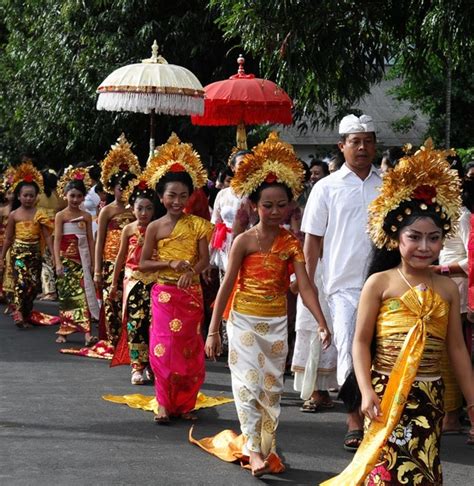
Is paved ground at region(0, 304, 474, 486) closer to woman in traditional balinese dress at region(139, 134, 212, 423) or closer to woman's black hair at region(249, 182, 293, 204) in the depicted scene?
woman in traditional balinese dress at region(139, 134, 212, 423)

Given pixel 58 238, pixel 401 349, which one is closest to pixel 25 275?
pixel 58 238

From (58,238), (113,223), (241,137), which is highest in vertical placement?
(241,137)

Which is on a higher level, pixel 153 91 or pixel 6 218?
pixel 153 91

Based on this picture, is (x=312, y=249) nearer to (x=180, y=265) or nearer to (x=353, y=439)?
(x=180, y=265)

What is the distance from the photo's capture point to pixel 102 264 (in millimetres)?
11461

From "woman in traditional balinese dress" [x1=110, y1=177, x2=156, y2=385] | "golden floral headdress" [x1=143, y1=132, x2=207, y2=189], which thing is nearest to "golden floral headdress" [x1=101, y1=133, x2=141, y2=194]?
"woman in traditional balinese dress" [x1=110, y1=177, x2=156, y2=385]

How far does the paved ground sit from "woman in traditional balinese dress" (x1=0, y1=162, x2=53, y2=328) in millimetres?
3692

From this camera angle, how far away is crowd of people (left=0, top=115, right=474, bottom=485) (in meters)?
5.33

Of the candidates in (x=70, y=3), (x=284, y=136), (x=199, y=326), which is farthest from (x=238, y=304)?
(x=284, y=136)

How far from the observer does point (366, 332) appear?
5387 mm

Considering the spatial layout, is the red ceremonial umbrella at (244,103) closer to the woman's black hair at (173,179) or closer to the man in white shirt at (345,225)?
the woman's black hair at (173,179)

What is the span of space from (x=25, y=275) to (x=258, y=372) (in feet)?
24.8

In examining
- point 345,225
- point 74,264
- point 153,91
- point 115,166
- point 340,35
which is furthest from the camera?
point 74,264

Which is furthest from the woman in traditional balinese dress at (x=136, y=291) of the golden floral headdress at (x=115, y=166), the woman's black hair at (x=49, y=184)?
the woman's black hair at (x=49, y=184)
